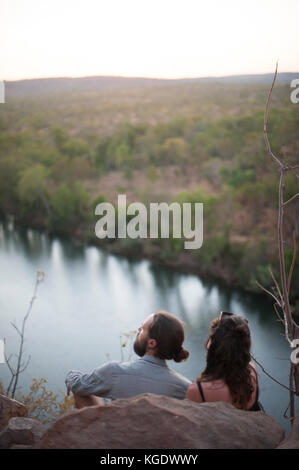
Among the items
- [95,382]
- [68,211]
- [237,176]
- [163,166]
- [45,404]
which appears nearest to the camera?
[95,382]

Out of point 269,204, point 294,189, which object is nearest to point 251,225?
point 269,204

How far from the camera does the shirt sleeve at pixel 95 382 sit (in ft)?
4.03

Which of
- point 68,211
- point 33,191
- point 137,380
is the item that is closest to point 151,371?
point 137,380

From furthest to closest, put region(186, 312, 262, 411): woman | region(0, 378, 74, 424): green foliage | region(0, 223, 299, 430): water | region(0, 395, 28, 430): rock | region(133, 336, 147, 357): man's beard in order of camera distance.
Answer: region(0, 223, 299, 430): water
region(0, 378, 74, 424): green foliage
region(0, 395, 28, 430): rock
region(133, 336, 147, 357): man's beard
region(186, 312, 262, 411): woman

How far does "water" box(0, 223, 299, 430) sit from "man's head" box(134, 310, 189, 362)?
4.30m

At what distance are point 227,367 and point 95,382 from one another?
35cm

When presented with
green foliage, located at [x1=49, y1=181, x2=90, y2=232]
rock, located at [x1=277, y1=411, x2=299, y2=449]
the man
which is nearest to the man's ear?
the man

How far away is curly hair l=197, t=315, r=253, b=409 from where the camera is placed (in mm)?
1139

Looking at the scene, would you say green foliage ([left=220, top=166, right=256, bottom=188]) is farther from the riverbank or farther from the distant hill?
the riverbank

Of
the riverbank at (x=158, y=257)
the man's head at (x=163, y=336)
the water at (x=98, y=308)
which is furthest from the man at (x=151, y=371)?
the riverbank at (x=158, y=257)

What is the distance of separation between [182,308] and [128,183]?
33.1ft

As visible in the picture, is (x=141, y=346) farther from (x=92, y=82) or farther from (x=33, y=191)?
(x=92, y=82)

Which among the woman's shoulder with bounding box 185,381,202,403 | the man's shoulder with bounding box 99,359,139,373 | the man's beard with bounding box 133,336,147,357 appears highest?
the man's beard with bounding box 133,336,147,357

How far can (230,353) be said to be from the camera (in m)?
1.14
